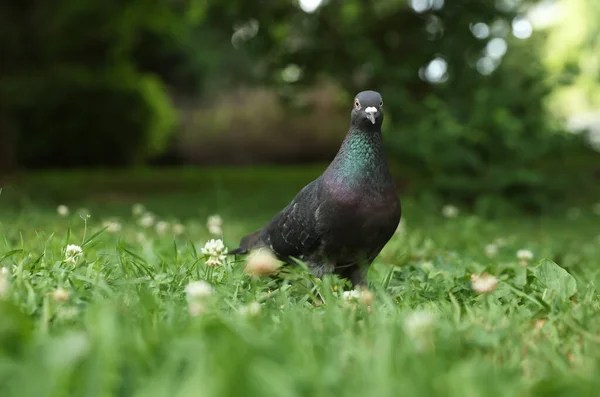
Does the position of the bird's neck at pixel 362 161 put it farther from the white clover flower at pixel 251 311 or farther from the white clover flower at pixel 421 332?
the white clover flower at pixel 421 332

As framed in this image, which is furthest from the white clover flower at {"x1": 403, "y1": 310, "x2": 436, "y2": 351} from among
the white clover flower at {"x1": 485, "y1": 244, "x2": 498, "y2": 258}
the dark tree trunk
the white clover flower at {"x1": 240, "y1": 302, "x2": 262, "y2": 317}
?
the dark tree trunk

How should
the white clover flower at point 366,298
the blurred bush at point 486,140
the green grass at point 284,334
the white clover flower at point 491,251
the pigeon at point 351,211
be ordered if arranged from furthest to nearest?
the blurred bush at point 486,140 → the white clover flower at point 491,251 → the pigeon at point 351,211 → the white clover flower at point 366,298 → the green grass at point 284,334

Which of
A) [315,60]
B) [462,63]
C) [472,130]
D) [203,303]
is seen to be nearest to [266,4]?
Answer: [315,60]

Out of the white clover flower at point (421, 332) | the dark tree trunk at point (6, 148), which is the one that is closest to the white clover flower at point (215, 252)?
the white clover flower at point (421, 332)

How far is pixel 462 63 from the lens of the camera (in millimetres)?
8938

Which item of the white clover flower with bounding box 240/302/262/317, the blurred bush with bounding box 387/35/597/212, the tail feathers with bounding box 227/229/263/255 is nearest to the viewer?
the white clover flower with bounding box 240/302/262/317

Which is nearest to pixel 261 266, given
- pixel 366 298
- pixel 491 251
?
pixel 366 298

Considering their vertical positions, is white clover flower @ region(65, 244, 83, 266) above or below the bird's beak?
below

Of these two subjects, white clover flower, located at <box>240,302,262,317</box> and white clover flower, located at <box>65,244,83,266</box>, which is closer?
white clover flower, located at <box>240,302,262,317</box>

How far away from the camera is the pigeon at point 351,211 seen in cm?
269

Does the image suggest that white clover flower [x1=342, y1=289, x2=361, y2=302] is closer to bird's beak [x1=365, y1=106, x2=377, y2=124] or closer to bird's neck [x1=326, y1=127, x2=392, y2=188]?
bird's neck [x1=326, y1=127, x2=392, y2=188]

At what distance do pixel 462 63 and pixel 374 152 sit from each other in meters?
6.54

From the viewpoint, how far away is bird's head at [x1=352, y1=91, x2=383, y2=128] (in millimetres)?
2826

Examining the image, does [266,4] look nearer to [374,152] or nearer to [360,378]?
[374,152]
